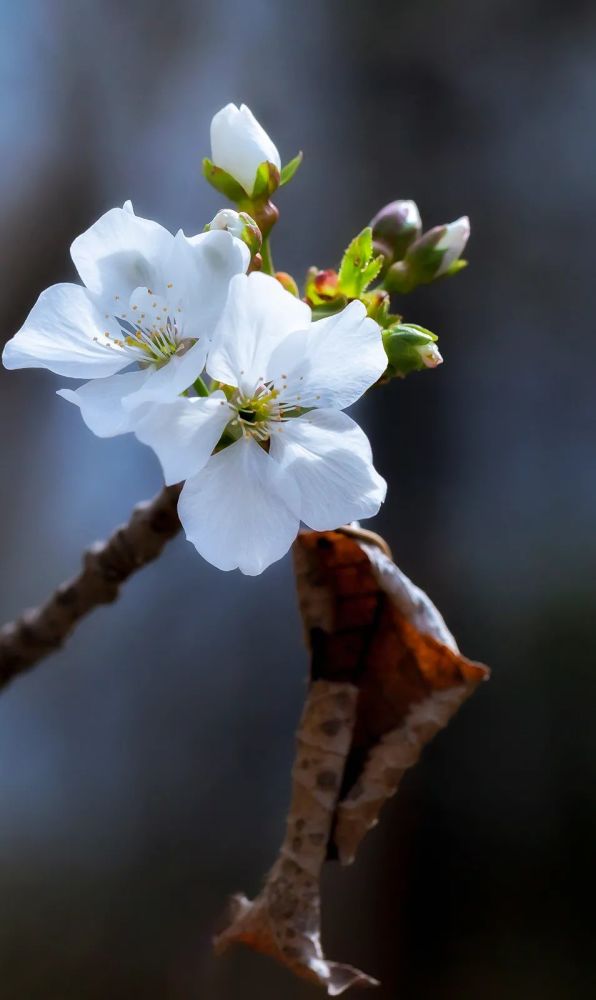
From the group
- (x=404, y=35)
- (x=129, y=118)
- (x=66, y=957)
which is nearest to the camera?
(x=66, y=957)

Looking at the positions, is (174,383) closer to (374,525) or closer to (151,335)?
(151,335)

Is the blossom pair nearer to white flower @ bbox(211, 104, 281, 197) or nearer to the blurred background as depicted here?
white flower @ bbox(211, 104, 281, 197)

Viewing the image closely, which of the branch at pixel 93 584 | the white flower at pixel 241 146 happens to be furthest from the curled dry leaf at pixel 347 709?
the white flower at pixel 241 146

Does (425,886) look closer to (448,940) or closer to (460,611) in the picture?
(448,940)

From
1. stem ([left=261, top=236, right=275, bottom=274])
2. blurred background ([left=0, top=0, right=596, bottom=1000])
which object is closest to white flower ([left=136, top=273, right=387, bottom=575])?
stem ([left=261, top=236, right=275, bottom=274])

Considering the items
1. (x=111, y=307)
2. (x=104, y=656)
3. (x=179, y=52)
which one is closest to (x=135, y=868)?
(x=104, y=656)

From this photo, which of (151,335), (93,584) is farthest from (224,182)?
(93,584)
